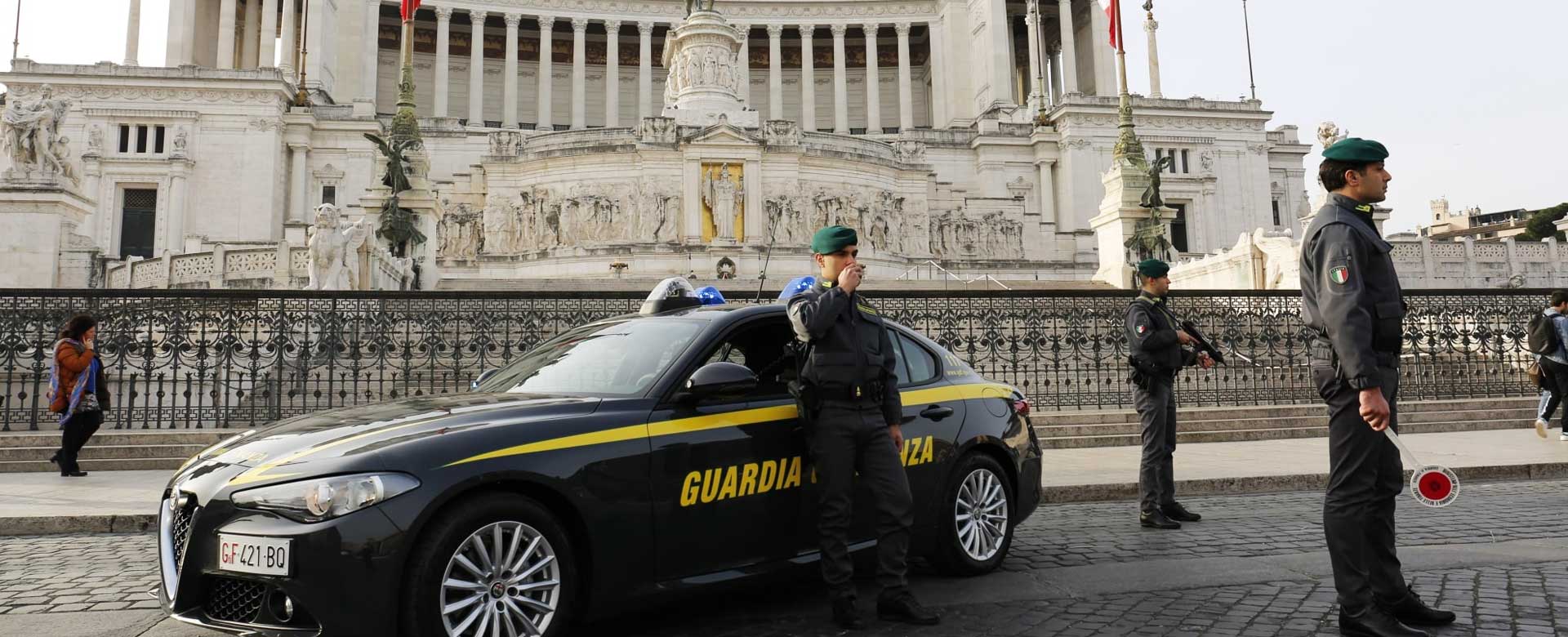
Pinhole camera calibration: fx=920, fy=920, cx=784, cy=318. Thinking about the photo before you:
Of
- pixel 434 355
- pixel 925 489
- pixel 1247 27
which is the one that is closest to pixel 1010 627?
pixel 925 489

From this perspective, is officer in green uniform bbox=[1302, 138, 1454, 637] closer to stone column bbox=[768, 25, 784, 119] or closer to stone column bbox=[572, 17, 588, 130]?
stone column bbox=[572, 17, 588, 130]

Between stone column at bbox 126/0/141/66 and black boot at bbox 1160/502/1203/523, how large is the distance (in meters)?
60.0

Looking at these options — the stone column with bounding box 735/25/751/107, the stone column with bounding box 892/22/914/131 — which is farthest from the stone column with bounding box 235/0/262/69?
the stone column with bounding box 892/22/914/131

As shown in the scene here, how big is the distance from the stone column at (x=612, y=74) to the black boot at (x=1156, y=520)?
58654 mm

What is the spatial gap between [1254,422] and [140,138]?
160 feet

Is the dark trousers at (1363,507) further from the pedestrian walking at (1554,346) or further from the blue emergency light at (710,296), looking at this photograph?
the pedestrian walking at (1554,346)

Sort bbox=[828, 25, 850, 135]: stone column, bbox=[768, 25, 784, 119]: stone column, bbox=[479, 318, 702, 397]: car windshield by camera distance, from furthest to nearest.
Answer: bbox=[768, 25, 784, 119]: stone column → bbox=[828, 25, 850, 135]: stone column → bbox=[479, 318, 702, 397]: car windshield

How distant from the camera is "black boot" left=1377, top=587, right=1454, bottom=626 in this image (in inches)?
166

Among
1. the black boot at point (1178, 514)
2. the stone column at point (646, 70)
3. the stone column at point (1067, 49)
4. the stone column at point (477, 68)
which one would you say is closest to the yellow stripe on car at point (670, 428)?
the black boot at point (1178, 514)

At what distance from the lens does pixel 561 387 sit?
15.6 ft

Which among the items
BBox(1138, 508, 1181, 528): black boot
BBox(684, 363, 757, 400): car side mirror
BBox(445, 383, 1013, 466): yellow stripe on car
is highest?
BBox(684, 363, 757, 400): car side mirror

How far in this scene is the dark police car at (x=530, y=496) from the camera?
3551mm

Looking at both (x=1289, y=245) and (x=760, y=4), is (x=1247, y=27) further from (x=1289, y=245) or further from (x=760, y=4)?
(x=1289, y=245)

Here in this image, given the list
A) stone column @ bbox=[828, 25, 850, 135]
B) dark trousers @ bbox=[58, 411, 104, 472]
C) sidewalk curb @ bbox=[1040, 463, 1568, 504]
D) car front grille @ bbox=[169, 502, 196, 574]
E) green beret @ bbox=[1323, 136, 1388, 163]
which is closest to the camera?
car front grille @ bbox=[169, 502, 196, 574]
